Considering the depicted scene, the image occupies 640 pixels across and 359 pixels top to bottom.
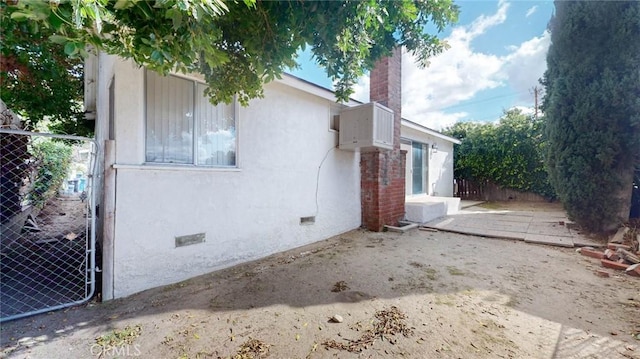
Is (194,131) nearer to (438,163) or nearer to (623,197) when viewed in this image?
(623,197)

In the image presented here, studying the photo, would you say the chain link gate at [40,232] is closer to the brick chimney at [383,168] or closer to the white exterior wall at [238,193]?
the white exterior wall at [238,193]

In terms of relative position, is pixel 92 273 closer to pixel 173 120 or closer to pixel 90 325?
pixel 90 325

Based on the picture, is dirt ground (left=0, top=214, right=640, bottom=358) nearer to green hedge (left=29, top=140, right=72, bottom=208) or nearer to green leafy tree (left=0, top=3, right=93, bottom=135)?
green leafy tree (left=0, top=3, right=93, bottom=135)

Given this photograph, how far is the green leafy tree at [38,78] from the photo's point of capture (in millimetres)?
3604

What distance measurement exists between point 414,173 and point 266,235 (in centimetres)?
726

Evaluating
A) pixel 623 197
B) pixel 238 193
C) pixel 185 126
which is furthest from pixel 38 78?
pixel 623 197

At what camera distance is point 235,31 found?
9.37ft

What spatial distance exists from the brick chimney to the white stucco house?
0.85 metres

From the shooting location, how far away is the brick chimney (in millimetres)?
6359

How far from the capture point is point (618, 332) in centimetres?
235

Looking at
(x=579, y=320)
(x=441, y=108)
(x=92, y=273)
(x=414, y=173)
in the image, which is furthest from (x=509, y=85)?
(x=92, y=273)

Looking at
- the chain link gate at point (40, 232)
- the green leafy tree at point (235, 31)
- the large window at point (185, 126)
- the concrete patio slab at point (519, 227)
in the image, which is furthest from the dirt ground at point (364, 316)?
the green leafy tree at point (235, 31)

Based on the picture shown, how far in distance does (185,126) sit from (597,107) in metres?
8.02

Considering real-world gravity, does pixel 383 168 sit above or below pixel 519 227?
above
